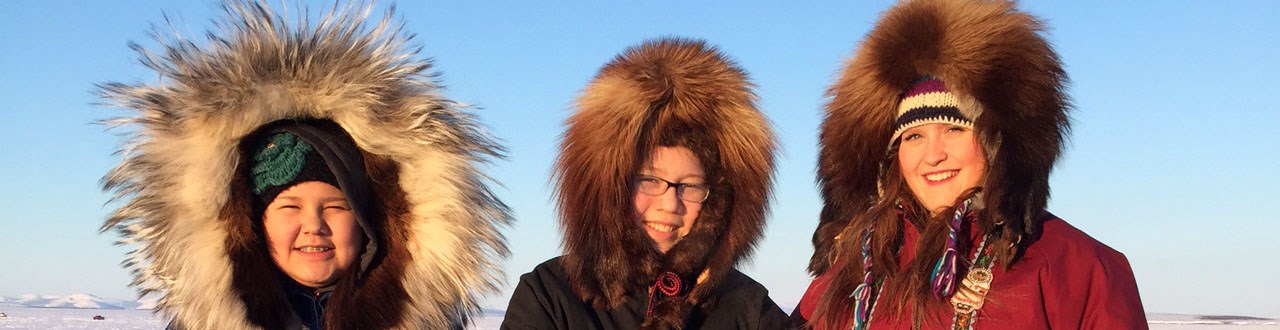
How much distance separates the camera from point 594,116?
3168mm

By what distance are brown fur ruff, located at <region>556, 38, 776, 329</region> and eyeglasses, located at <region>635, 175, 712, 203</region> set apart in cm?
4

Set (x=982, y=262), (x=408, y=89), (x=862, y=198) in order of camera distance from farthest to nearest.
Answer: (x=862, y=198), (x=408, y=89), (x=982, y=262)

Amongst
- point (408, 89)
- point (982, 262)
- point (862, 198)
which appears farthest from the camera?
point (862, 198)

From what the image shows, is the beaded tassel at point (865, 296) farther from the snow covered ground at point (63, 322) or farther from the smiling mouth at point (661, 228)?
the snow covered ground at point (63, 322)

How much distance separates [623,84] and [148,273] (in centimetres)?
143

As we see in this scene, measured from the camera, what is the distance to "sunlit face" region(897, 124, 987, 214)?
8.79 ft

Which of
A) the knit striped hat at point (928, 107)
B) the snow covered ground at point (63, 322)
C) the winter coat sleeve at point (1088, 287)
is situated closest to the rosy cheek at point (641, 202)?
the knit striped hat at point (928, 107)

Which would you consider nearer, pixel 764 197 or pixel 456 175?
pixel 456 175

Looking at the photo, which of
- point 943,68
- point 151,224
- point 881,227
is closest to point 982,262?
point 881,227

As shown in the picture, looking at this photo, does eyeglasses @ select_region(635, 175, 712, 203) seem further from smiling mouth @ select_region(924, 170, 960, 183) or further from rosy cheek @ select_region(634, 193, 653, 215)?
smiling mouth @ select_region(924, 170, 960, 183)

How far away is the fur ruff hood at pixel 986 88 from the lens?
2.60m

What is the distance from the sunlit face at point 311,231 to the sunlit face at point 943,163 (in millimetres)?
1528

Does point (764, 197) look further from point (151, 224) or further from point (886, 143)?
point (151, 224)

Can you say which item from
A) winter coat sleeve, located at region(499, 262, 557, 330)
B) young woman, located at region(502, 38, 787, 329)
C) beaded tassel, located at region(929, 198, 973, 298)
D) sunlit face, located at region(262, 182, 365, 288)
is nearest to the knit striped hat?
beaded tassel, located at region(929, 198, 973, 298)
